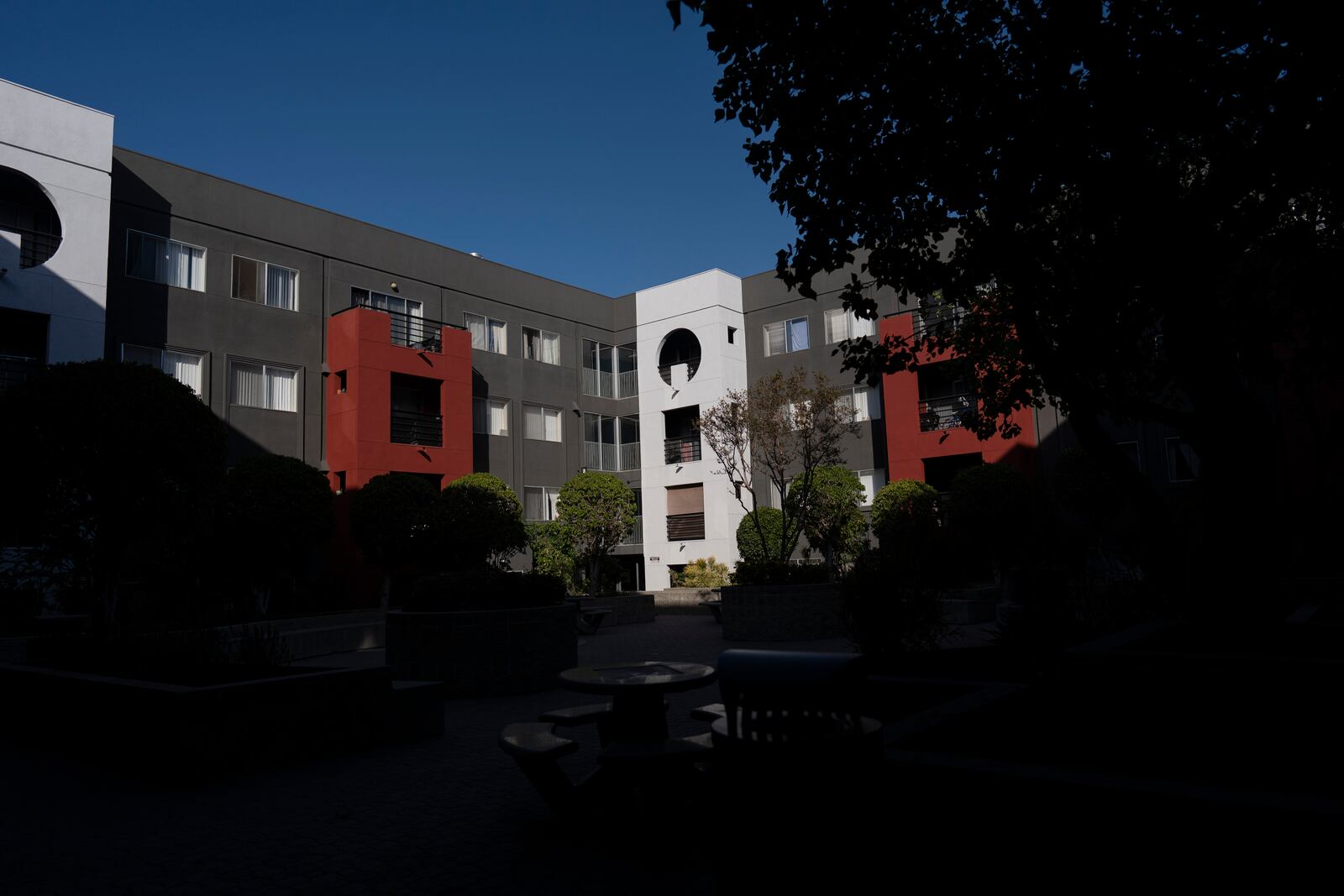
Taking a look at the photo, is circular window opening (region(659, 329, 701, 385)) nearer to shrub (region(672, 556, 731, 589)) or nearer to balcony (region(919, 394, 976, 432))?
shrub (region(672, 556, 731, 589))

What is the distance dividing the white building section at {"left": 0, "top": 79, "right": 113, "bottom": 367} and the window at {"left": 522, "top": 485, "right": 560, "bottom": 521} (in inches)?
581

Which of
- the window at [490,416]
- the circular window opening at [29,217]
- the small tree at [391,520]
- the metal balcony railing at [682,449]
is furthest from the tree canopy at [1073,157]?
the metal balcony railing at [682,449]

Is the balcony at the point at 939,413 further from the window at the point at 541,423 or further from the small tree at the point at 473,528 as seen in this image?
the window at the point at 541,423

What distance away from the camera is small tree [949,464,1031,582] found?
23000mm

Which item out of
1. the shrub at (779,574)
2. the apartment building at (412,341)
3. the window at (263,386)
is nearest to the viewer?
the shrub at (779,574)

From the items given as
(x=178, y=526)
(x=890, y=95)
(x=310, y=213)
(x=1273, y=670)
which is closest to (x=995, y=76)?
(x=890, y=95)

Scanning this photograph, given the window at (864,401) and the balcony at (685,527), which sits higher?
the window at (864,401)

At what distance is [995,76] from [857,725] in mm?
6121

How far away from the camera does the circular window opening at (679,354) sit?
117ft

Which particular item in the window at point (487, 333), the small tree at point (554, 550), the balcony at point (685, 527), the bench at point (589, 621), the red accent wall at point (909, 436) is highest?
the window at point (487, 333)

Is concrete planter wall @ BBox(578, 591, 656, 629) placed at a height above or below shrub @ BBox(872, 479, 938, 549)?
below

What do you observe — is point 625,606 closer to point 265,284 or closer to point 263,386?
point 263,386

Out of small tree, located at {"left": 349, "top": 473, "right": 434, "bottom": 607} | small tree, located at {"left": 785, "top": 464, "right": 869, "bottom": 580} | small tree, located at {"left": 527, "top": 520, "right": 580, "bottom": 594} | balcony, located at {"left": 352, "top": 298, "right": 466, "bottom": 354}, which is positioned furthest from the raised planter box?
balcony, located at {"left": 352, "top": 298, "right": 466, "bottom": 354}

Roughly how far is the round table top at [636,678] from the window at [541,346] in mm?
27946
